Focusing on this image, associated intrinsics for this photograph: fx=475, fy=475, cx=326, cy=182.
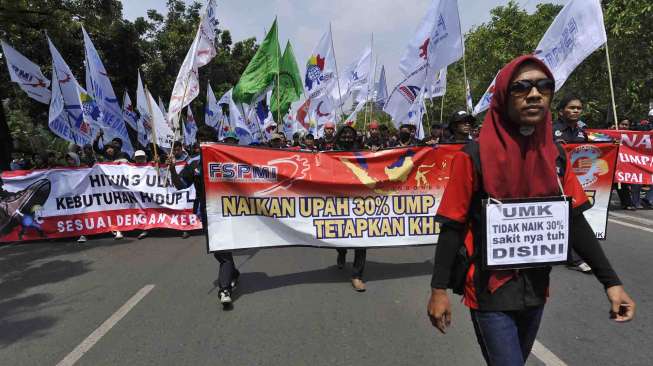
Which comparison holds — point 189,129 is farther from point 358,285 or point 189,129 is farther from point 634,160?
point 358,285

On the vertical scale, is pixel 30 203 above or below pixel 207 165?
below

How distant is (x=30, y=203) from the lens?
27.7ft

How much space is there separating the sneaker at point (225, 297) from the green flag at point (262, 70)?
7147mm

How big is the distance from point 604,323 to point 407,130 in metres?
4.50

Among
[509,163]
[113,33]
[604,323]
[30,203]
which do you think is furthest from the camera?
[113,33]

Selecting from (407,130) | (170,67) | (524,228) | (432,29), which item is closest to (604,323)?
(524,228)

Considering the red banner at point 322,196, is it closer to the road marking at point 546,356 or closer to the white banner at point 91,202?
the road marking at point 546,356

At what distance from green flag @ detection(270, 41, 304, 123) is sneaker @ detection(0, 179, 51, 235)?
19.4 feet

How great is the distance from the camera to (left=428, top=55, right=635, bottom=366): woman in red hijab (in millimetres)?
1796

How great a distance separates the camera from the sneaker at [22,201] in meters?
8.38

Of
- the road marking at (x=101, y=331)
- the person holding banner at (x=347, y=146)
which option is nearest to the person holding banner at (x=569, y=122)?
the person holding banner at (x=347, y=146)

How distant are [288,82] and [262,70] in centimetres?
167

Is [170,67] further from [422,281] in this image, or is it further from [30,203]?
[422,281]

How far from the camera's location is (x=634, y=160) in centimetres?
898
